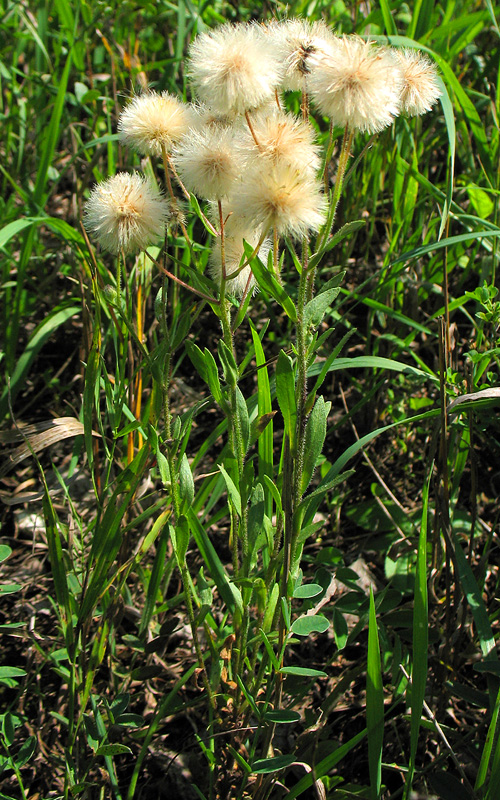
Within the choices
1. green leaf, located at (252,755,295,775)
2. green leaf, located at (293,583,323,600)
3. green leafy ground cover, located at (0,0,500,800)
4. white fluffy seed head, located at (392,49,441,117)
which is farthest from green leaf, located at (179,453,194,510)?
white fluffy seed head, located at (392,49,441,117)

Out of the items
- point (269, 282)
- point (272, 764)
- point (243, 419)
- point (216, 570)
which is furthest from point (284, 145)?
point (272, 764)

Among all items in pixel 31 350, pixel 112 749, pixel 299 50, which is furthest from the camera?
pixel 31 350

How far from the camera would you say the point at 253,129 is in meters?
1.02

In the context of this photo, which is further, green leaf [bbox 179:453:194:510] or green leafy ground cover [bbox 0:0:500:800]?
green leafy ground cover [bbox 0:0:500:800]

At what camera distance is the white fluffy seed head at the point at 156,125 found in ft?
3.88

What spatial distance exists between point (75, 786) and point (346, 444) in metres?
1.22

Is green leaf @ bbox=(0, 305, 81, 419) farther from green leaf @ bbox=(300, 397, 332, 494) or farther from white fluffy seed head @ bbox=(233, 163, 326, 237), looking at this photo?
white fluffy seed head @ bbox=(233, 163, 326, 237)

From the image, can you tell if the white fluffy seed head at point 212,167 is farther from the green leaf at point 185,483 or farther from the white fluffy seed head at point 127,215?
the green leaf at point 185,483

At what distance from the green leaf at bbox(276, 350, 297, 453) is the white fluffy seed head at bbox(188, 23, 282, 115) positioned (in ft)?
1.33

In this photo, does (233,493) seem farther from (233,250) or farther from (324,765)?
(324,765)

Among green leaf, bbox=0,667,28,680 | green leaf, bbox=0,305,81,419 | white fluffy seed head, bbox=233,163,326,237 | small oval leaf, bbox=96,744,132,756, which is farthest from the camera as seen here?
green leaf, bbox=0,305,81,419

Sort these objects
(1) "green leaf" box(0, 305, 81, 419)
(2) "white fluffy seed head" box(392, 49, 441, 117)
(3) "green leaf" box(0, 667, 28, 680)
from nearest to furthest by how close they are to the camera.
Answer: (2) "white fluffy seed head" box(392, 49, 441, 117)
(3) "green leaf" box(0, 667, 28, 680)
(1) "green leaf" box(0, 305, 81, 419)

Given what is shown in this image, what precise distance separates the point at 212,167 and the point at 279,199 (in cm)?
15

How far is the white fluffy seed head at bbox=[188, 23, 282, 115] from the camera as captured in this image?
101 centimetres
